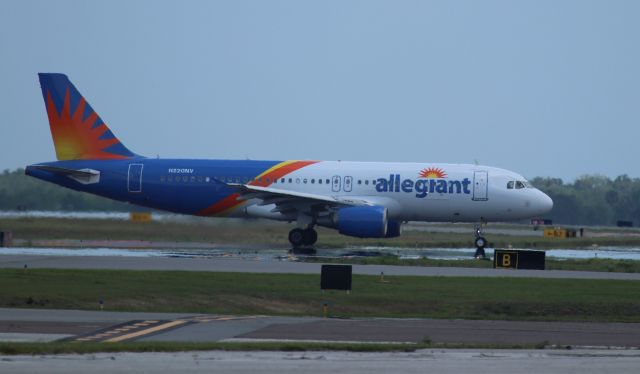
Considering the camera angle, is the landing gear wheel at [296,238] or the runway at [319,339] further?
the landing gear wheel at [296,238]

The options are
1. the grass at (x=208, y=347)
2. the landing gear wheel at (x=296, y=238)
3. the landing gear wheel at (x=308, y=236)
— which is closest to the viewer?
the grass at (x=208, y=347)

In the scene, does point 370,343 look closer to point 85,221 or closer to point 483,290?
point 483,290

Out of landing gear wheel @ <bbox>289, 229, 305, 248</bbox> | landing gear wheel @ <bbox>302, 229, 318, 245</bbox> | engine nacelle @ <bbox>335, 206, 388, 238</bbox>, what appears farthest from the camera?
landing gear wheel @ <bbox>302, 229, 318, 245</bbox>

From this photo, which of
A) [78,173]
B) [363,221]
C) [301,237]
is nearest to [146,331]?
[363,221]

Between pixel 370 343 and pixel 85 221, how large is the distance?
34473mm

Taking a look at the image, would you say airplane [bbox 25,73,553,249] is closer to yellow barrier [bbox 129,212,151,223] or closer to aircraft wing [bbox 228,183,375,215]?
aircraft wing [bbox 228,183,375,215]

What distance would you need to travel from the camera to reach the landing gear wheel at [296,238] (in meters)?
43.2

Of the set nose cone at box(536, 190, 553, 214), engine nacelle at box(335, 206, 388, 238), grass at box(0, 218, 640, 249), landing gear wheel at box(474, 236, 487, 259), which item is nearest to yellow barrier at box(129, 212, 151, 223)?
grass at box(0, 218, 640, 249)

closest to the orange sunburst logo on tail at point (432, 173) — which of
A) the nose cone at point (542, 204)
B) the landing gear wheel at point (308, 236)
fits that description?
the nose cone at point (542, 204)

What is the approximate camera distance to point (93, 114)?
152 ft

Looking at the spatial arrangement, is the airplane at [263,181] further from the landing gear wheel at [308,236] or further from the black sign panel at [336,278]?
the black sign panel at [336,278]

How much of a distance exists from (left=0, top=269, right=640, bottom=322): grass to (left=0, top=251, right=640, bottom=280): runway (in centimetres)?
249

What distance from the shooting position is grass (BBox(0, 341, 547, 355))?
53.4 feet

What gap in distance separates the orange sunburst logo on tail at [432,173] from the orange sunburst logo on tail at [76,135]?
12.8 meters
